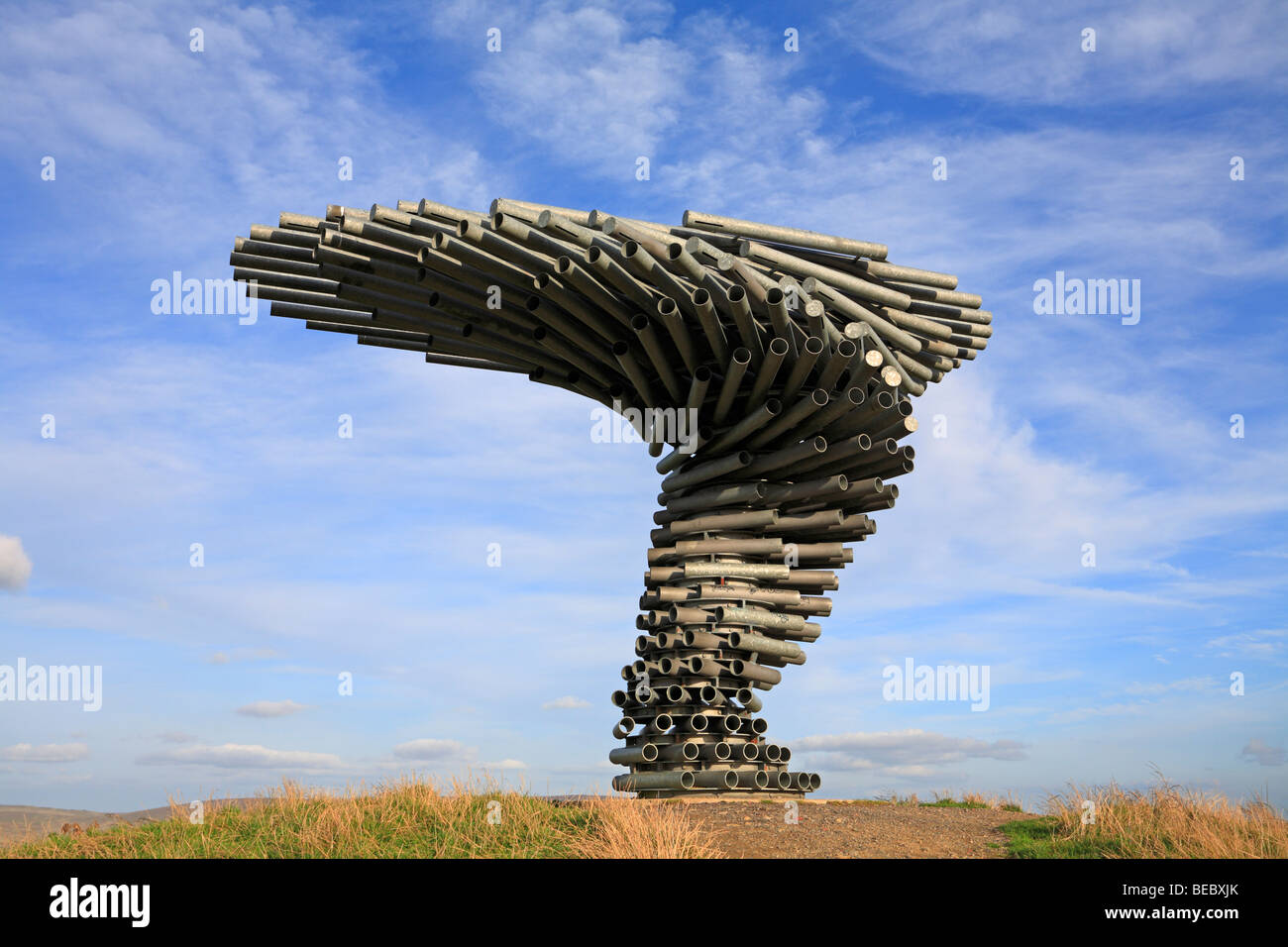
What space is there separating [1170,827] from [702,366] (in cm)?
678

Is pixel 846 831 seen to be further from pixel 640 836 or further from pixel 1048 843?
pixel 640 836

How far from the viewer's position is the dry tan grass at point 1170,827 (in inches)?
370

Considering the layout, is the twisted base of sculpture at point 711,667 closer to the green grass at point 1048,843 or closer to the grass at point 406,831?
the grass at point 406,831

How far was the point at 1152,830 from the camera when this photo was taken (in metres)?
10.1

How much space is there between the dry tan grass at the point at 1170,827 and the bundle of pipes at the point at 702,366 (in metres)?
3.07

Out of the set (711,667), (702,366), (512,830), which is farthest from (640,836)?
(702,366)

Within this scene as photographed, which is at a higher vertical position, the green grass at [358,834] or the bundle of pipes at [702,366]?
the bundle of pipes at [702,366]

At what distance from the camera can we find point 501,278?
12.3 metres

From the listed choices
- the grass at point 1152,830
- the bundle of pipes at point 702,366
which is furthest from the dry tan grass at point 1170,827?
the bundle of pipes at point 702,366

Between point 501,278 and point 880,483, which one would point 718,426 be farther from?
point 501,278

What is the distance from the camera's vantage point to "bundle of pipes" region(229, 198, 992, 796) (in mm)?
11945
